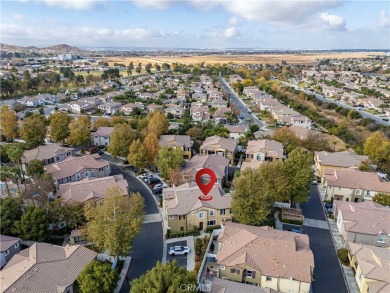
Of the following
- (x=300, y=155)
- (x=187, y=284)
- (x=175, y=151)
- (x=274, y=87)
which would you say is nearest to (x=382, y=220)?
(x=300, y=155)

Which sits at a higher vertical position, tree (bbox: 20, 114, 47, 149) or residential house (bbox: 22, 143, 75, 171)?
tree (bbox: 20, 114, 47, 149)

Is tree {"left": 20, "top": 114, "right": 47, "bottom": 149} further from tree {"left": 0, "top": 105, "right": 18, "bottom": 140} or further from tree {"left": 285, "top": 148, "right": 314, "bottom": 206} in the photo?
tree {"left": 285, "top": 148, "right": 314, "bottom": 206}

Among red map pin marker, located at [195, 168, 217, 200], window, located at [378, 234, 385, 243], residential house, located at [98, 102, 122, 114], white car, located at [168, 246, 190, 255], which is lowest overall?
white car, located at [168, 246, 190, 255]

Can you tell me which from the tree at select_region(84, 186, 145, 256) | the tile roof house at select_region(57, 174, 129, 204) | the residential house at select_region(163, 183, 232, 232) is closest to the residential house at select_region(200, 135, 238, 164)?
the residential house at select_region(163, 183, 232, 232)

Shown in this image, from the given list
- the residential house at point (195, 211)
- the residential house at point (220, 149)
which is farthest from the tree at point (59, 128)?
the residential house at point (195, 211)

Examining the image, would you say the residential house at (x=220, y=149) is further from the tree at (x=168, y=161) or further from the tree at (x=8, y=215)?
the tree at (x=8, y=215)

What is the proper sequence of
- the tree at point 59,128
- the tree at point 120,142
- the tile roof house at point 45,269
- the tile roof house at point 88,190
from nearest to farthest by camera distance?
the tile roof house at point 45,269 → the tile roof house at point 88,190 → the tree at point 120,142 → the tree at point 59,128

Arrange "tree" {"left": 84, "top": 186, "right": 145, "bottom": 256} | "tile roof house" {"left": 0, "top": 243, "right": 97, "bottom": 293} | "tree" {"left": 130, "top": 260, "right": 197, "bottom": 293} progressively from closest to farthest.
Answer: "tree" {"left": 130, "top": 260, "right": 197, "bottom": 293}, "tile roof house" {"left": 0, "top": 243, "right": 97, "bottom": 293}, "tree" {"left": 84, "top": 186, "right": 145, "bottom": 256}
